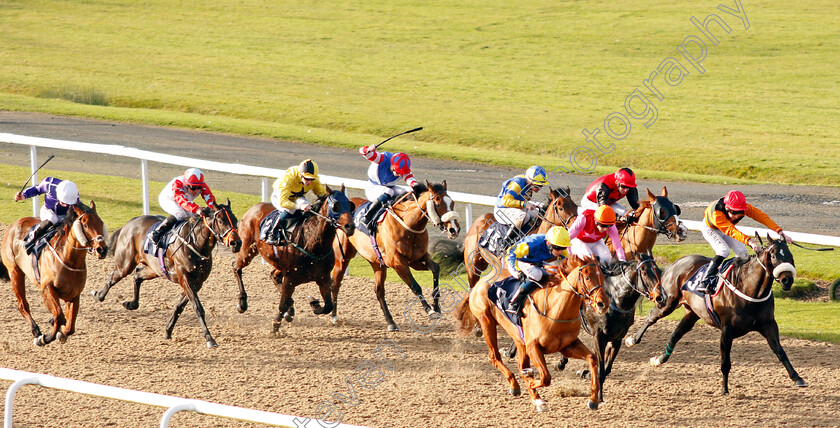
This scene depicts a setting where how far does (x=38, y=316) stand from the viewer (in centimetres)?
992

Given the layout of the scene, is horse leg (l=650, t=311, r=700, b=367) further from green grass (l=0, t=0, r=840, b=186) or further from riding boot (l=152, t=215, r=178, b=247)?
green grass (l=0, t=0, r=840, b=186)

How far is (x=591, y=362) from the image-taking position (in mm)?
6895

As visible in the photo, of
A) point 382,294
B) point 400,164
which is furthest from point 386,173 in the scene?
point 382,294

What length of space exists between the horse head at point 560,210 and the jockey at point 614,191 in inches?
8.3

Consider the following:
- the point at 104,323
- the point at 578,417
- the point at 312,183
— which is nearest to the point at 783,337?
the point at 578,417

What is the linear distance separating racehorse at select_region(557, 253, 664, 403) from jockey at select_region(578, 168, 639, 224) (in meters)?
1.91

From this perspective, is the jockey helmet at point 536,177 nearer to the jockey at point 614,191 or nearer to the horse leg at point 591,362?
the jockey at point 614,191

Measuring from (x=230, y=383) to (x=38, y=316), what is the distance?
3.18 metres

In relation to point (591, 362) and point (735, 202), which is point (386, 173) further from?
point (591, 362)

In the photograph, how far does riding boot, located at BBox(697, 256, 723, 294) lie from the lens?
799 centimetres

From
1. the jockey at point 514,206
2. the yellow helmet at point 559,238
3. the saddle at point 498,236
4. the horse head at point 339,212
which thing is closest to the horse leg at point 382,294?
the horse head at point 339,212

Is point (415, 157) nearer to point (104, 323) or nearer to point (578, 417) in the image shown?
point (104, 323)

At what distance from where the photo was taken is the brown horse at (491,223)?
9.25 meters

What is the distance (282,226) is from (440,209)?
1.57 meters
